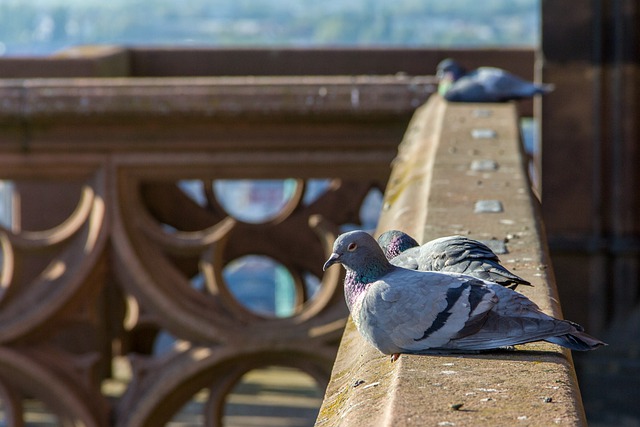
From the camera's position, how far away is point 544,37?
300 inches

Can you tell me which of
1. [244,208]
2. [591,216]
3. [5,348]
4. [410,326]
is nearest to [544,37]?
[591,216]

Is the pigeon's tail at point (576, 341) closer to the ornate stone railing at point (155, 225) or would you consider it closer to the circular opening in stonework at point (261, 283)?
the ornate stone railing at point (155, 225)

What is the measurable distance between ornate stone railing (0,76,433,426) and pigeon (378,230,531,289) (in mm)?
3973

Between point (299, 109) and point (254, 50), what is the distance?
13.2 feet

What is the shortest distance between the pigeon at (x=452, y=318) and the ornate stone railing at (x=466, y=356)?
0.11ft

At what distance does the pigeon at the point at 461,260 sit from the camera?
265 centimetres

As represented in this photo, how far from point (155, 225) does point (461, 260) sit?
456 centimetres

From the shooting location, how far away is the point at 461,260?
2.69 metres

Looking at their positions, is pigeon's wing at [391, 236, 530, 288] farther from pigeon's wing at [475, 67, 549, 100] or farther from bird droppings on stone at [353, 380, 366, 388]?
pigeon's wing at [475, 67, 549, 100]

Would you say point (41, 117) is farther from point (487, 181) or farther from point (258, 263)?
point (258, 263)

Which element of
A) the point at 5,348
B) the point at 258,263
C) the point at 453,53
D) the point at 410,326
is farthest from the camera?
the point at 258,263

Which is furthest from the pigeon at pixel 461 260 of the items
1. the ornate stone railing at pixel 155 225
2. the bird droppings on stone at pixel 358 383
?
the ornate stone railing at pixel 155 225

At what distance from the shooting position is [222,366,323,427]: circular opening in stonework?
31.6ft

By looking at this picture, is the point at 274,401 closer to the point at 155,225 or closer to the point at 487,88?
the point at 155,225
